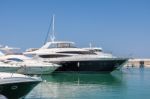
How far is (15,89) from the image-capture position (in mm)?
19812

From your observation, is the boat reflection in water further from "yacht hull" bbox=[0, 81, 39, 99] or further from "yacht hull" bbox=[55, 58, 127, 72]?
"yacht hull" bbox=[55, 58, 127, 72]

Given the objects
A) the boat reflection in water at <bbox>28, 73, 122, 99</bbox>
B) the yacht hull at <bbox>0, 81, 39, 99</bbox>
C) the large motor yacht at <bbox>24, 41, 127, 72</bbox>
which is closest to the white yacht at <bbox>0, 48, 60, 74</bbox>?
the large motor yacht at <bbox>24, 41, 127, 72</bbox>

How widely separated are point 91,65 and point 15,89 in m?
34.9

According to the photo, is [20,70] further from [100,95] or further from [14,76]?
[14,76]

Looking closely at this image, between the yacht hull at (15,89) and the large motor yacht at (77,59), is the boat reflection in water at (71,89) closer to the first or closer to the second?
the yacht hull at (15,89)

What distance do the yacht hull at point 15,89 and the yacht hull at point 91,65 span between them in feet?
111

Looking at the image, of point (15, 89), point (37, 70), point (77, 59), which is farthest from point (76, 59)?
point (15, 89)

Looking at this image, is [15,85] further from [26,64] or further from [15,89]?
[26,64]

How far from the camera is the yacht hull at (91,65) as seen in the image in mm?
54062

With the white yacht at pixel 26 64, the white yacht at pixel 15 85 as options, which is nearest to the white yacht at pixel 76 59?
the white yacht at pixel 26 64

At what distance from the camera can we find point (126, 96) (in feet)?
84.7

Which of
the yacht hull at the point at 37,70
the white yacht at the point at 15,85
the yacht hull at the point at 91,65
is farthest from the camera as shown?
the yacht hull at the point at 91,65

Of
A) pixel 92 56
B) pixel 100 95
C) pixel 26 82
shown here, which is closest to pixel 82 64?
pixel 92 56

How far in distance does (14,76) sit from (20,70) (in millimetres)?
25147
